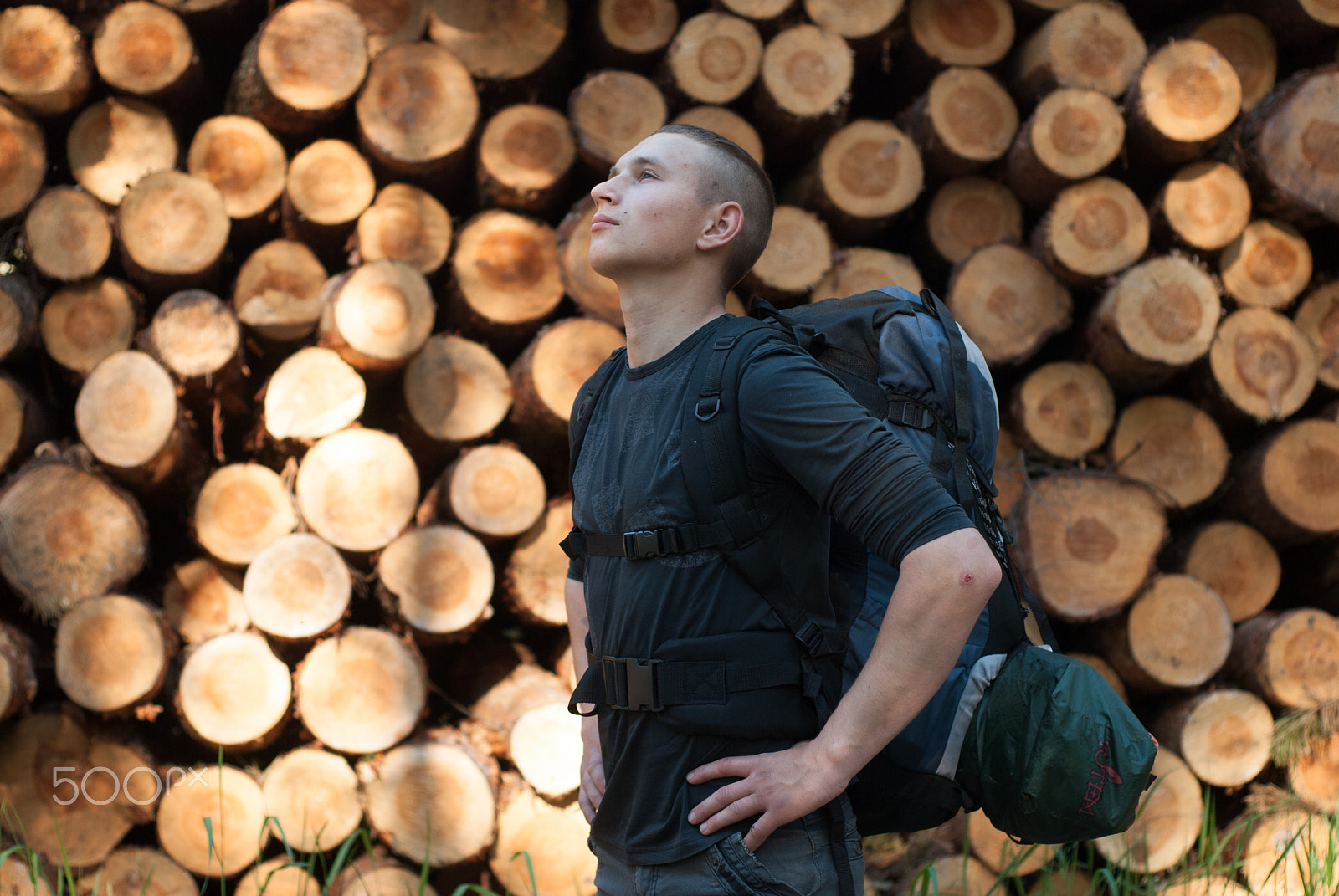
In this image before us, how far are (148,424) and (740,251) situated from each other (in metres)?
1.91

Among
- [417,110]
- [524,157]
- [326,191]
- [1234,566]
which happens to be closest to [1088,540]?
[1234,566]

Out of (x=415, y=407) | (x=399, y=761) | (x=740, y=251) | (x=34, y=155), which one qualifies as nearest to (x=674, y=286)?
(x=740, y=251)

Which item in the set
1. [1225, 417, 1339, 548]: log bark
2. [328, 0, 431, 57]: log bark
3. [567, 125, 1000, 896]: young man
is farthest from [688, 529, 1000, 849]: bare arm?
[328, 0, 431, 57]: log bark

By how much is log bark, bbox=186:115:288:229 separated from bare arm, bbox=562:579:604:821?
1.94 meters

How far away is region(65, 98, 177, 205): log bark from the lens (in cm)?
288

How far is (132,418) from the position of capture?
2.61 meters

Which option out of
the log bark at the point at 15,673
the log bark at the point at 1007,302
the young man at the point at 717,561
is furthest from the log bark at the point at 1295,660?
the log bark at the point at 15,673

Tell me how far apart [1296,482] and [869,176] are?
1.60 meters

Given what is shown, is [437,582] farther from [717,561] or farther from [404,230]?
[717,561]

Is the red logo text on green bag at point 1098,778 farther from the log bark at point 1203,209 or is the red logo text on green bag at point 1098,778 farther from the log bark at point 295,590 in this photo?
the log bark at point 1203,209

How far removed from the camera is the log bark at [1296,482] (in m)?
2.87

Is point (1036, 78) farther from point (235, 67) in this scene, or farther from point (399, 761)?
point (399, 761)

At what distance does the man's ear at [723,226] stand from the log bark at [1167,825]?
2.22 m

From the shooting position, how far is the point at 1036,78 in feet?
10.1
